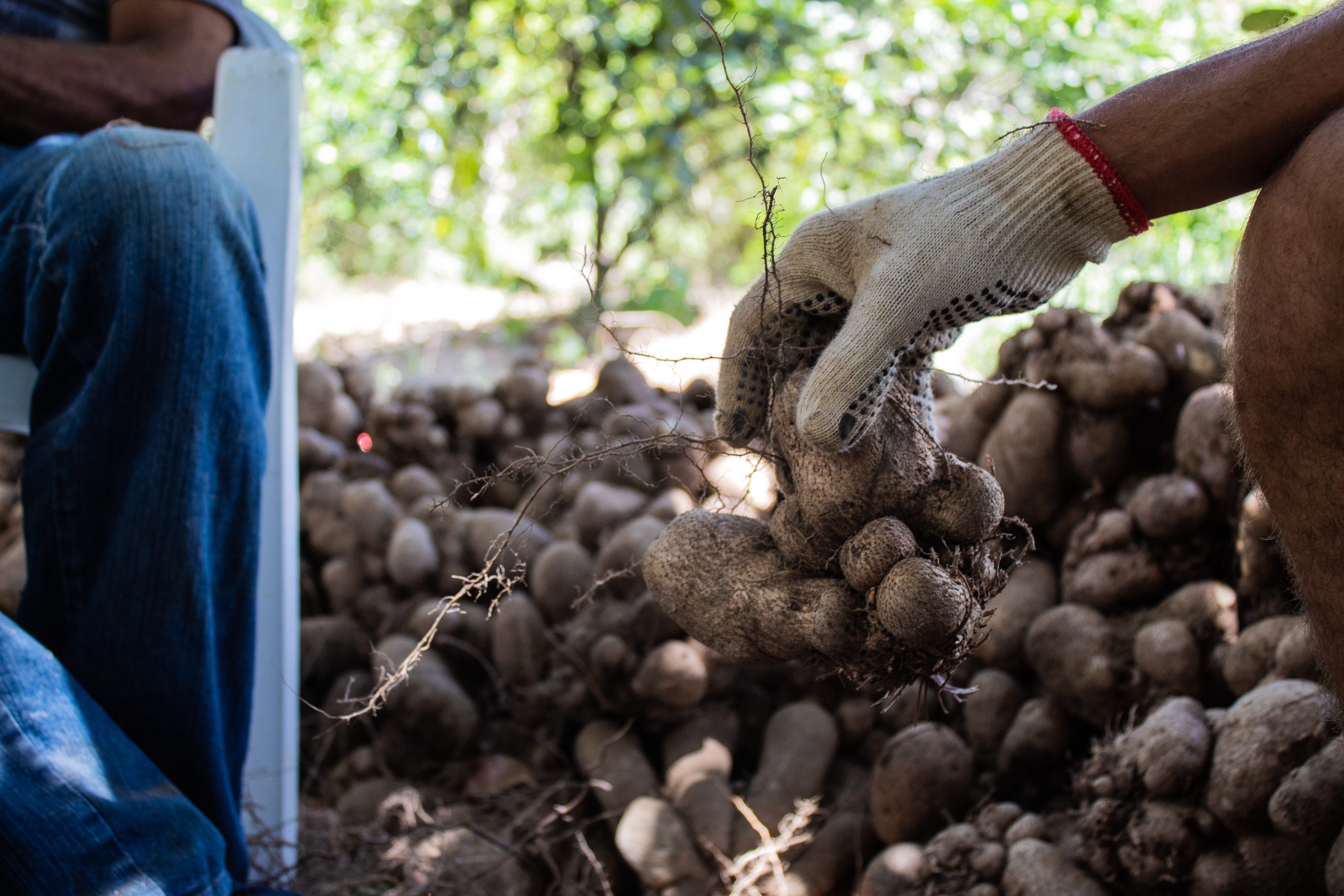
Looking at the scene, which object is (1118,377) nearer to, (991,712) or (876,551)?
(991,712)

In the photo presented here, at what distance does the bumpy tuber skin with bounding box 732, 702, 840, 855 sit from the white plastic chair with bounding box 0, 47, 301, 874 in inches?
28.6

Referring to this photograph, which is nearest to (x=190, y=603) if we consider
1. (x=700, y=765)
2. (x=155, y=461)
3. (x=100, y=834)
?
(x=155, y=461)

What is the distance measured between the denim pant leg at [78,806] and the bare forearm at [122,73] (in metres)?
0.89

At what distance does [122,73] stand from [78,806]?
3.80 feet

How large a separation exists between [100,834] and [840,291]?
968 mm

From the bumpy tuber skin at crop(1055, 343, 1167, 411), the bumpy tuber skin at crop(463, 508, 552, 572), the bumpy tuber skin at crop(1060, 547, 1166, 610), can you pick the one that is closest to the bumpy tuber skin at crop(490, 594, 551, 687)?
the bumpy tuber skin at crop(463, 508, 552, 572)

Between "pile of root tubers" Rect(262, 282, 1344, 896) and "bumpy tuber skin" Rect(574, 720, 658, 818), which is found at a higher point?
"pile of root tubers" Rect(262, 282, 1344, 896)

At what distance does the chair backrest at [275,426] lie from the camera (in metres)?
1.55

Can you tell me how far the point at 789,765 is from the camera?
1.61 metres

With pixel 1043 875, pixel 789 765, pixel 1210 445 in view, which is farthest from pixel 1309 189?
Result: pixel 789 765

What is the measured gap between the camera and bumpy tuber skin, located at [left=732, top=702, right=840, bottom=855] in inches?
61.8

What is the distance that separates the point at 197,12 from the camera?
5.62ft

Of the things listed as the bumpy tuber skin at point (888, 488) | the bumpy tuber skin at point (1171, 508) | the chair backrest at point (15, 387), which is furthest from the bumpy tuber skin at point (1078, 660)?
the chair backrest at point (15, 387)

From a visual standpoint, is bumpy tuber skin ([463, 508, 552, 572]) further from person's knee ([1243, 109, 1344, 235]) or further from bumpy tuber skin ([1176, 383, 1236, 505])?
person's knee ([1243, 109, 1344, 235])
